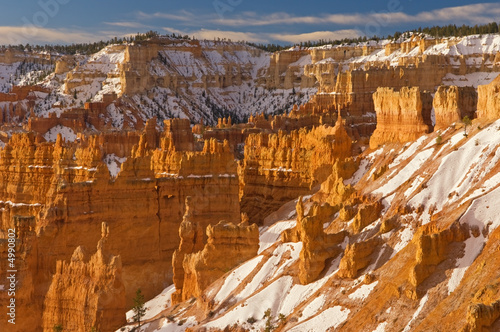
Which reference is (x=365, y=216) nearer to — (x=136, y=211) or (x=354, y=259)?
(x=354, y=259)

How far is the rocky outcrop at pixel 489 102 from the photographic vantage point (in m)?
35.9

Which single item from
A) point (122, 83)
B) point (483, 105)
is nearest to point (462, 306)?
point (483, 105)

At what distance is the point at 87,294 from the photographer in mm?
42250

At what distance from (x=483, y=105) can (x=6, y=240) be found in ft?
80.1

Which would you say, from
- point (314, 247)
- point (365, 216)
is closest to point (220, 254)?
point (314, 247)

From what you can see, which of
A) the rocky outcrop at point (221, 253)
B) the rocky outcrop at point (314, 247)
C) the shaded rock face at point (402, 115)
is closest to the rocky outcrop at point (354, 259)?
the rocky outcrop at point (314, 247)

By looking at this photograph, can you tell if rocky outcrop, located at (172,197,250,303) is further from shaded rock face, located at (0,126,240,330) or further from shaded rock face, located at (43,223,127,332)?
shaded rock face, located at (0,126,240,330)

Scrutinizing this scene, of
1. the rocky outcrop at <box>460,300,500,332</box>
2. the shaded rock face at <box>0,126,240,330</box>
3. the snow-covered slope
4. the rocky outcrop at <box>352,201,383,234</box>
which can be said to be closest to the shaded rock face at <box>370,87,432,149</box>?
the snow-covered slope

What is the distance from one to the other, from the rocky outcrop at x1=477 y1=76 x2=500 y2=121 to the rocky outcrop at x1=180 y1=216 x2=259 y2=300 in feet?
38.2

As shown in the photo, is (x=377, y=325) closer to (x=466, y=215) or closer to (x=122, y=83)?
(x=466, y=215)

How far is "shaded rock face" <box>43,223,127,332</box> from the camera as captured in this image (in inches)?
1612

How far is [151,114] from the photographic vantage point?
189000 millimetres

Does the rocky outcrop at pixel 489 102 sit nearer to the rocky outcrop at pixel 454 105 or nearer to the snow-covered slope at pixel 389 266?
the snow-covered slope at pixel 389 266

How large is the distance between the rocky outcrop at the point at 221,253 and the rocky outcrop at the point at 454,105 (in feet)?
34.8
